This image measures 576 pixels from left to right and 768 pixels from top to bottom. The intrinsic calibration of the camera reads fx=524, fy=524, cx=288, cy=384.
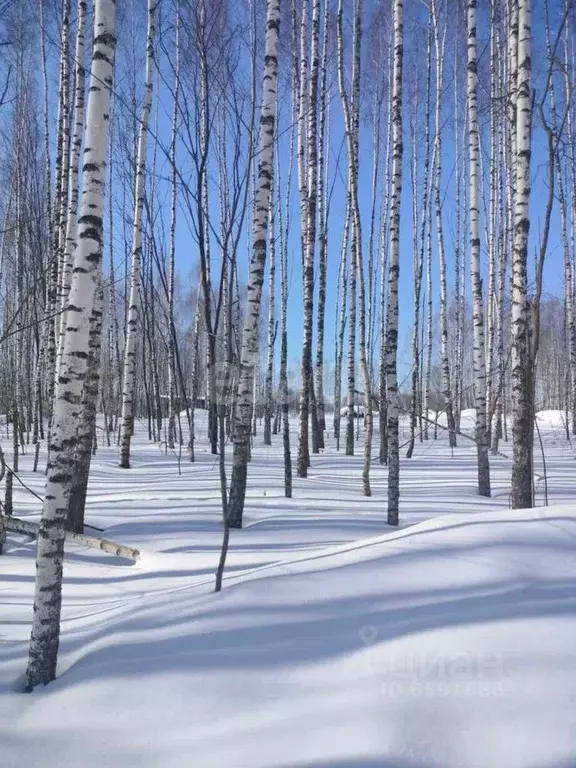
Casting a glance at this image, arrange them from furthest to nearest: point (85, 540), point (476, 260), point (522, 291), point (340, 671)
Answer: point (476, 260) < point (522, 291) < point (85, 540) < point (340, 671)

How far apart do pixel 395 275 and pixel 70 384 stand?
4.41m

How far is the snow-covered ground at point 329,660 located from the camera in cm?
181

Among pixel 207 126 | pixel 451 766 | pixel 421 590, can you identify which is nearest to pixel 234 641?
pixel 421 590

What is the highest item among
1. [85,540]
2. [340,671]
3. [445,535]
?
[445,535]

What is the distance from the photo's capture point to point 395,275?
609 cm

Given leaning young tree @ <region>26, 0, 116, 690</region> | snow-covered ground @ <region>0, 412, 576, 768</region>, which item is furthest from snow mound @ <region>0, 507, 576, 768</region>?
leaning young tree @ <region>26, 0, 116, 690</region>

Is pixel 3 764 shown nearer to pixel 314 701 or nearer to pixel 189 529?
pixel 314 701

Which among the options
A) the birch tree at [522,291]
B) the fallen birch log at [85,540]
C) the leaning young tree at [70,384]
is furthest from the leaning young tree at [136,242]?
the leaning young tree at [70,384]

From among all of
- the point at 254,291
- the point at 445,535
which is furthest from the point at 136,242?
the point at 445,535

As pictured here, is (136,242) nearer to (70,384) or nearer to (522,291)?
(522,291)

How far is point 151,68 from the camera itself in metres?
9.14

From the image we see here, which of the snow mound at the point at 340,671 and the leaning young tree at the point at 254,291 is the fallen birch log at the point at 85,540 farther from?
the snow mound at the point at 340,671

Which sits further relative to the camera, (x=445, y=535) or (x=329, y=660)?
(x=445, y=535)

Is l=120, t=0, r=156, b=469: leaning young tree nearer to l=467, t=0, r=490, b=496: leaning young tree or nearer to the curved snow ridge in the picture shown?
l=467, t=0, r=490, b=496: leaning young tree
